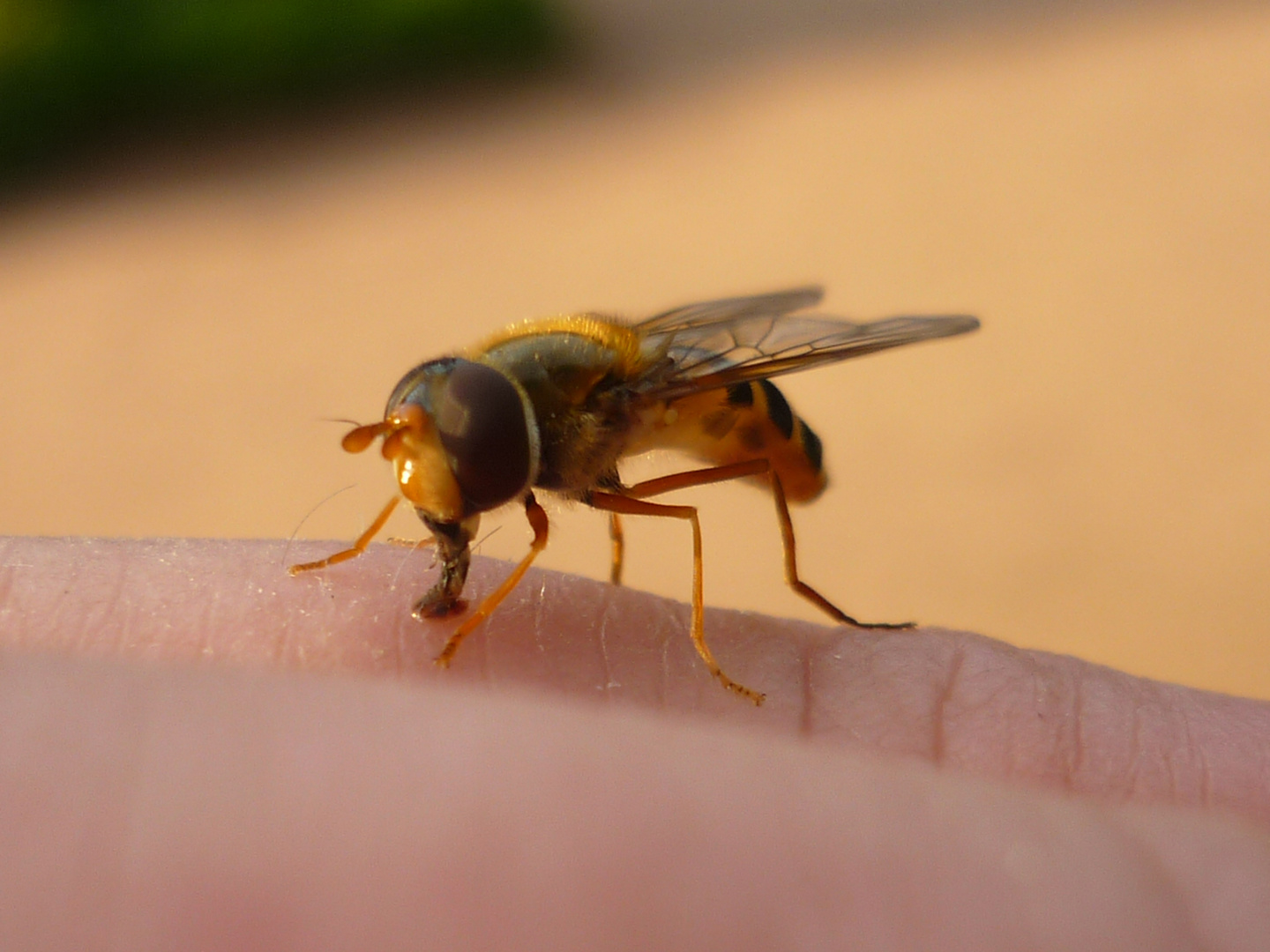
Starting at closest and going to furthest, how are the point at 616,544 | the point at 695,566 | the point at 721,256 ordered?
the point at 695,566 < the point at 616,544 < the point at 721,256

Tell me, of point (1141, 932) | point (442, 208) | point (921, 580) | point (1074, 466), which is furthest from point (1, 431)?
point (1141, 932)

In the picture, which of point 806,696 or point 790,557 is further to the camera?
point 790,557

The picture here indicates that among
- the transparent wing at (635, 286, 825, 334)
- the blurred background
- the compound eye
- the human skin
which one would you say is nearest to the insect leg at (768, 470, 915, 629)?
the transparent wing at (635, 286, 825, 334)

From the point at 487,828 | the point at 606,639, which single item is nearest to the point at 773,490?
the point at 606,639

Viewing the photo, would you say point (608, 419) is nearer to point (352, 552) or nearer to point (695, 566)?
point (695, 566)

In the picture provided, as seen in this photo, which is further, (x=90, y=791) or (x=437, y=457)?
(x=437, y=457)

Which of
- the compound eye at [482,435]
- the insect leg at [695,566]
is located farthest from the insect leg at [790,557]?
the compound eye at [482,435]

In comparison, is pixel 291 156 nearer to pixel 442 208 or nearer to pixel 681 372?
pixel 442 208
